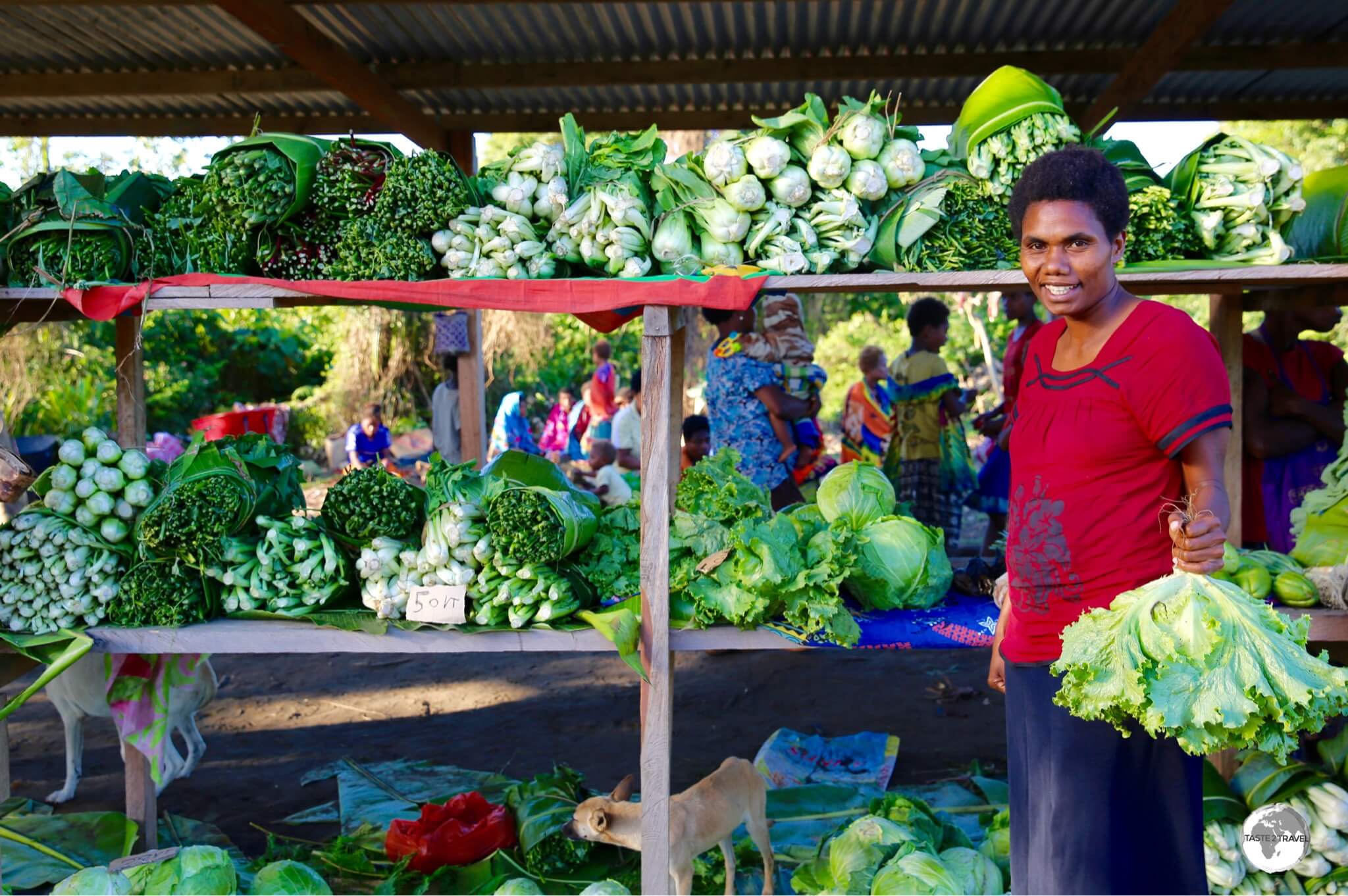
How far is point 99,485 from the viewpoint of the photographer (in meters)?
3.23

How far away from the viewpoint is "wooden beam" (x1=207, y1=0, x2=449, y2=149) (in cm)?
448

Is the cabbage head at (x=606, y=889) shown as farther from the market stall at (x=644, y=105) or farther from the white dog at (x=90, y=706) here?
the white dog at (x=90, y=706)

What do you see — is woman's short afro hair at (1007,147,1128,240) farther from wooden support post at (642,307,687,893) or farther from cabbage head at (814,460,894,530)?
cabbage head at (814,460,894,530)

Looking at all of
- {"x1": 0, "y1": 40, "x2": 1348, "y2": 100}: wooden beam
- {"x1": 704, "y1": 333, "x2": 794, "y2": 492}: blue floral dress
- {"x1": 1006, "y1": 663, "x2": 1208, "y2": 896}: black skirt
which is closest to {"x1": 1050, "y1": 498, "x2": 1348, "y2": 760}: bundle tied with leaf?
{"x1": 1006, "y1": 663, "x2": 1208, "y2": 896}: black skirt

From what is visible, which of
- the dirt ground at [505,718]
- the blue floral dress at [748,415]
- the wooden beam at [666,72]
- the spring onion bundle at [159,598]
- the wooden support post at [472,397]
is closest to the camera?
the spring onion bundle at [159,598]

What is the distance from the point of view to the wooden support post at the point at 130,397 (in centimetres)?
359

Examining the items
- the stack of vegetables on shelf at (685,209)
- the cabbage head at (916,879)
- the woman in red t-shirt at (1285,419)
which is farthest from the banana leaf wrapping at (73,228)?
the woman in red t-shirt at (1285,419)

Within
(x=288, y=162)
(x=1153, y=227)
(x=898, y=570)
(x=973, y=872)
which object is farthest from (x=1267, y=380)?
(x=288, y=162)

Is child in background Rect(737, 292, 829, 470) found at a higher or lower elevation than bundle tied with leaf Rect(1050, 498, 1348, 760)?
higher

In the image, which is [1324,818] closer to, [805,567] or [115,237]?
[805,567]

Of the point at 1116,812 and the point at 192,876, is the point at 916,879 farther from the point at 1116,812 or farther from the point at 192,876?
the point at 192,876

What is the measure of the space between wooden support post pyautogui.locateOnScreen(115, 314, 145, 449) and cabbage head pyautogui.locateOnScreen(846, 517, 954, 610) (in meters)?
2.55

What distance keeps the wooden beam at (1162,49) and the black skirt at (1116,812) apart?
353cm

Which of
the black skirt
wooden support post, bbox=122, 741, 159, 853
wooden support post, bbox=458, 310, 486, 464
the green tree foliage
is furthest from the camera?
the green tree foliage
